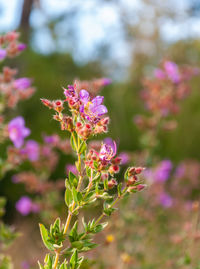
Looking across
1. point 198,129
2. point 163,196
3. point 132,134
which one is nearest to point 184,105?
point 198,129

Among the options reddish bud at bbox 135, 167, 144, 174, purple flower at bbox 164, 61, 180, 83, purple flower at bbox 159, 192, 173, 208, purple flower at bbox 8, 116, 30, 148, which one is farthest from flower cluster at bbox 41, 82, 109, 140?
purple flower at bbox 159, 192, 173, 208

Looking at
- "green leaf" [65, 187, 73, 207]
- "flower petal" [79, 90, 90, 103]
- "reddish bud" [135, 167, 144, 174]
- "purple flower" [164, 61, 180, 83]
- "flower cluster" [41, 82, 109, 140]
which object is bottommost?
"green leaf" [65, 187, 73, 207]

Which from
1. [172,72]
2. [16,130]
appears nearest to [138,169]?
[16,130]

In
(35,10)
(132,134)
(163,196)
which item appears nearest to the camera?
(163,196)

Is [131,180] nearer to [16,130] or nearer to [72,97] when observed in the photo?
[72,97]

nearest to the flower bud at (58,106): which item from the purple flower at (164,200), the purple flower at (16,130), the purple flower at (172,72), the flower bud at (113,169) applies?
the flower bud at (113,169)

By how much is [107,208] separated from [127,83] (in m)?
7.57

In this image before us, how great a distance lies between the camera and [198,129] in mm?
6609

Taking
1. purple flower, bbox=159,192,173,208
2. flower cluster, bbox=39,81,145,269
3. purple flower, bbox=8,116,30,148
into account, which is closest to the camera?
flower cluster, bbox=39,81,145,269

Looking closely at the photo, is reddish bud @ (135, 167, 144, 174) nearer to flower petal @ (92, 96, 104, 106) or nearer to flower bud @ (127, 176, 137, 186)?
flower bud @ (127, 176, 137, 186)

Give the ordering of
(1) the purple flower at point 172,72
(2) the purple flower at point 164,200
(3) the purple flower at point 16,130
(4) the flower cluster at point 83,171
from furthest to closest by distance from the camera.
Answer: (2) the purple flower at point 164,200, (1) the purple flower at point 172,72, (3) the purple flower at point 16,130, (4) the flower cluster at point 83,171

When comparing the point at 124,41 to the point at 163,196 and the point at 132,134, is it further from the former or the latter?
the point at 163,196

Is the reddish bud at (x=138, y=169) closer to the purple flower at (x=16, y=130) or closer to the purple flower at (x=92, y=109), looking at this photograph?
the purple flower at (x=92, y=109)

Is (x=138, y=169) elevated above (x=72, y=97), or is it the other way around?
(x=72, y=97)
